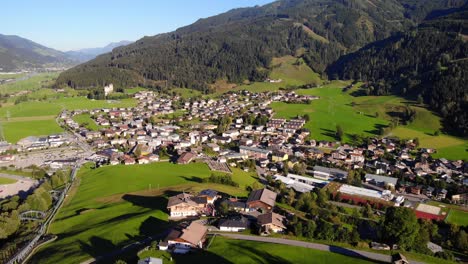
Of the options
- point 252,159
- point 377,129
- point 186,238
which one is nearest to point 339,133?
point 377,129

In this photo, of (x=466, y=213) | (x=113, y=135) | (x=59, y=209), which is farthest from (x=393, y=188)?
(x=113, y=135)

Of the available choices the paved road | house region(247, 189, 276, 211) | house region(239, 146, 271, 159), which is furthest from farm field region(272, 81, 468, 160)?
the paved road

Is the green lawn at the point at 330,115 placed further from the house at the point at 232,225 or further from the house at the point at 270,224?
the house at the point at 232,225

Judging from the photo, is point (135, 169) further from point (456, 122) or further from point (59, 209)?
point (456, 122)

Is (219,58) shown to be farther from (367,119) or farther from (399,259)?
(399,259)

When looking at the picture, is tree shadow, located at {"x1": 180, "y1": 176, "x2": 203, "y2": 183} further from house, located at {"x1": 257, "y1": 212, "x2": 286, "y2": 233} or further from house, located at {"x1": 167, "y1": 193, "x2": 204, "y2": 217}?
house, located at {"x1": 257, "y1": 212, "x2": 286, "y2": 233}

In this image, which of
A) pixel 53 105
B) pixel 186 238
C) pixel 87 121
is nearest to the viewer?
pixel 186 238
